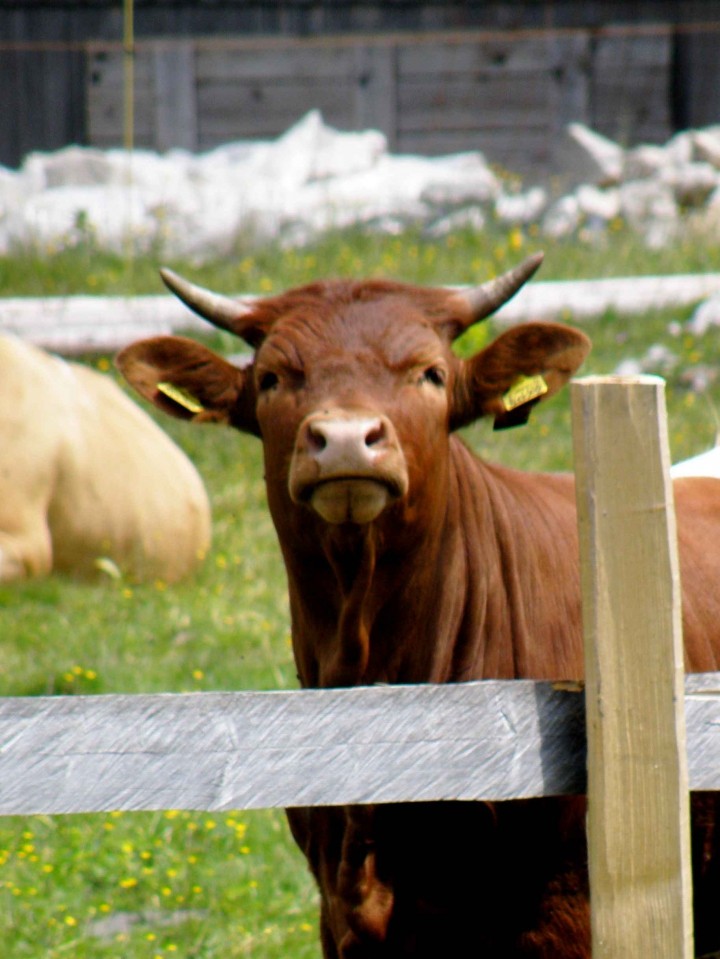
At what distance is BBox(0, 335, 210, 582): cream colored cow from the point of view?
7.40 meters

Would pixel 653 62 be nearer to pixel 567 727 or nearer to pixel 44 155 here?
pixel 44 155

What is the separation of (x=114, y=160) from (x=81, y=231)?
86.5 inches

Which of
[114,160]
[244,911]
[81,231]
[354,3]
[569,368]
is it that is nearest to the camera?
[569,368]

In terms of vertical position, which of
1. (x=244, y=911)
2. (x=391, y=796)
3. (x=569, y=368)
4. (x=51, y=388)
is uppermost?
(x=569, y=368)

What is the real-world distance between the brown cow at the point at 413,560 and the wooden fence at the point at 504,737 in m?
0.62

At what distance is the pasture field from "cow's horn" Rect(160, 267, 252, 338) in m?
1.21

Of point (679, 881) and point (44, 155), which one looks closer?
point (679, 881)

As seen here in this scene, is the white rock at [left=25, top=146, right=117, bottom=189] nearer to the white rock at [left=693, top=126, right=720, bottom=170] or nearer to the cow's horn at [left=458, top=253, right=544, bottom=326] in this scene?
the white rock at [left=693, top=126, right=720, bottom=170]

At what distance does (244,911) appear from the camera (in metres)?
4.55

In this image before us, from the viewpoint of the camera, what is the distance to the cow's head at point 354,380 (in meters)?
2.87

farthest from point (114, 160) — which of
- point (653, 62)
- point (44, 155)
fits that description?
point (653, 62)

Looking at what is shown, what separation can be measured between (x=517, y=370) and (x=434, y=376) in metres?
0.27

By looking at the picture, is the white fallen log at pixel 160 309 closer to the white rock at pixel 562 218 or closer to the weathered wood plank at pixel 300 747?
the white rock at pixel 562 218

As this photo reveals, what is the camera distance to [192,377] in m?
3.48
